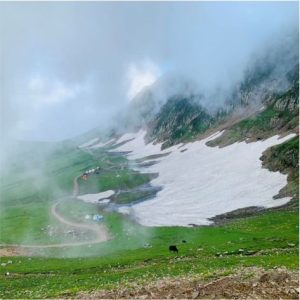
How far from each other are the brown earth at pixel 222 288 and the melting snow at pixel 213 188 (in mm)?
55707

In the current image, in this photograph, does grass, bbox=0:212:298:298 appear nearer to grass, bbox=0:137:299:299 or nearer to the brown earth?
grass, bbox=0:137:299:299

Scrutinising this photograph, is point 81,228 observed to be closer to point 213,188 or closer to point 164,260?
point 213,188

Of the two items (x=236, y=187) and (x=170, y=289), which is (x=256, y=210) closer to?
(x=236, y=187)

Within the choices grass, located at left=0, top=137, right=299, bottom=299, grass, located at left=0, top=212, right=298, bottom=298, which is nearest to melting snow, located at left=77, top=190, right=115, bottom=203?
grass, located at left=0, top=137, right=299, bottom=299

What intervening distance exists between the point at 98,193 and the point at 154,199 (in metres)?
36.1

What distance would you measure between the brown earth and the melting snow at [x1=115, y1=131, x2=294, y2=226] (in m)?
55.7

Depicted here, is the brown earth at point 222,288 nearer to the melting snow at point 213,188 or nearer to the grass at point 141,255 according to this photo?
the grass at point 141,255

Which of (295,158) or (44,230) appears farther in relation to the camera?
(295,158)

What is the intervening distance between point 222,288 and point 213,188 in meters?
95.4

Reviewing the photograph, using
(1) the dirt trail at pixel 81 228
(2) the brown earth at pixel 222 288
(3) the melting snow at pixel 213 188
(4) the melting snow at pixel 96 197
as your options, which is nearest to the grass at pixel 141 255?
(1) the dirt trail at pixel 81 228

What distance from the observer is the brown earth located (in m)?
37.0

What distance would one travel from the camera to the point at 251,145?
567ft

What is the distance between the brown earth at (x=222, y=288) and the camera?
121 ft

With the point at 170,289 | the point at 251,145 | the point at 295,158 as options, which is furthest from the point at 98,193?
the point at 170,289
